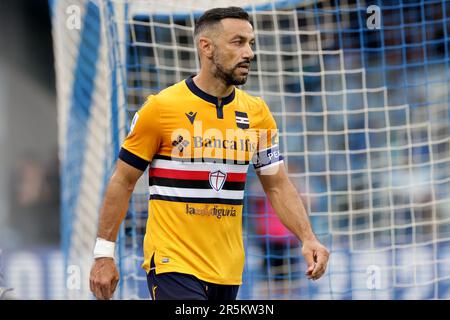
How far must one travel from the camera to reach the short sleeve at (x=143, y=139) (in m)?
5.68

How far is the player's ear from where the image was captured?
595 cm

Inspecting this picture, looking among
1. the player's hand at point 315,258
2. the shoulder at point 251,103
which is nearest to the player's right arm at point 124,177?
the shoulder at point 251,103

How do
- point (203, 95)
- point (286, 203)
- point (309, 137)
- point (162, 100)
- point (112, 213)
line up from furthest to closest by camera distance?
point (309, 137), point (286, 203), point (203, 95), point (162, 100), point (112, 213)

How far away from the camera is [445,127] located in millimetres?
10133

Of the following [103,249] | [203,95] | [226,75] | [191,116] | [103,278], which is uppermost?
[226,75]

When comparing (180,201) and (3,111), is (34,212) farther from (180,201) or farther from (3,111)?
(180,201)

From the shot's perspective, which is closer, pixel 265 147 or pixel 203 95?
pixel 203 95

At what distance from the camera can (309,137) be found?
1027 centimetres

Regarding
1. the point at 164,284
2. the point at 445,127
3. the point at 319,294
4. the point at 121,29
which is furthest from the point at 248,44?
the point at 445,127

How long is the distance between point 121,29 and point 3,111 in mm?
7507

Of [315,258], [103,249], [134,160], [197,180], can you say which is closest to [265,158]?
[197,180]

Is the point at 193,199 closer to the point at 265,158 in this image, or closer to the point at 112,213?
the point at 112,213

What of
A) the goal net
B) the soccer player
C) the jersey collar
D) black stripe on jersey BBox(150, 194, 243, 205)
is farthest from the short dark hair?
the goal net

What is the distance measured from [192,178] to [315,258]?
2.59 ft
